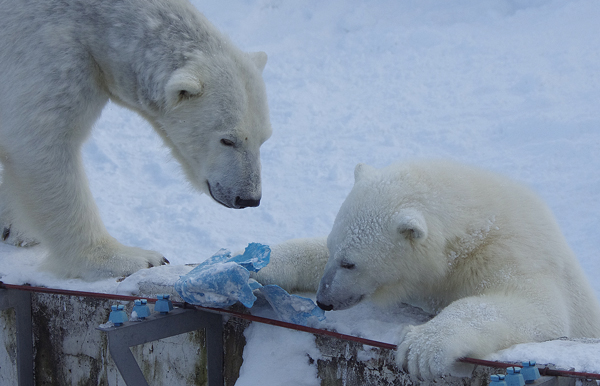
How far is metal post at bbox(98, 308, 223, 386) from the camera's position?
195 centimetres

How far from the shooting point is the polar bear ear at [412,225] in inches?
80.2

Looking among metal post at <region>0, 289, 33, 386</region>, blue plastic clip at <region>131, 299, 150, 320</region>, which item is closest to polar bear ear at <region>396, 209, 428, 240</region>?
blue plastic clip at <region>131, 299, 150, 320</region>

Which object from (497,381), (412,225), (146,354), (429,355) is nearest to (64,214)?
(146,354)

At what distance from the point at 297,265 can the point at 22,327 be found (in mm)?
1295

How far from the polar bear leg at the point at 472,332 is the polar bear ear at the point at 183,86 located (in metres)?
1.59

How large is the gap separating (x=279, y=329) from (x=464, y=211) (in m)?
0.74

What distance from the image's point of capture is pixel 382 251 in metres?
2.15

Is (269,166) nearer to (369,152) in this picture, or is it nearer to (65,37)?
(369,152)

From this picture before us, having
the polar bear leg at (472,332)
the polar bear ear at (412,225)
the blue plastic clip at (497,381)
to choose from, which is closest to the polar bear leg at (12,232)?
the polar bear ear at (412,225)

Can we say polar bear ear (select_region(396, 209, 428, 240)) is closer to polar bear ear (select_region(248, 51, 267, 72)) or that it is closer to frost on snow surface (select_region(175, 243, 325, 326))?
frost on snow surface (select_region(175, 243, 325, 326))

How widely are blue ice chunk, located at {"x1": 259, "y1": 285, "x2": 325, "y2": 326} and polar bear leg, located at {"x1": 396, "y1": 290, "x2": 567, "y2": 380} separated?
1.27 feet

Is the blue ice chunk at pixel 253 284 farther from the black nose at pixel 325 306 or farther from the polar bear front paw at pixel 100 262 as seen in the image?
the polar bear front paw at pixel 100 262

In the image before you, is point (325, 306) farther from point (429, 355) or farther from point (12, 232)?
point (12, 232)

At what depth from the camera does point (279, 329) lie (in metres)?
2.14
